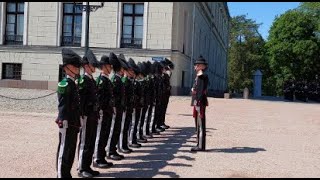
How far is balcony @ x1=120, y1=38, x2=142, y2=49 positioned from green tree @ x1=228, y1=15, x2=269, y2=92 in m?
37.0

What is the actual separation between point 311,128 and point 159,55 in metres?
17.5

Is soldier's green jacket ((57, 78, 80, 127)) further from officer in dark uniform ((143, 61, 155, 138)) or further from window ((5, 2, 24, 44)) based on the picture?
window ((5, 2, 24, 44))

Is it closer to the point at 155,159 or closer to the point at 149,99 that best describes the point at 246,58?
the point at 149,99

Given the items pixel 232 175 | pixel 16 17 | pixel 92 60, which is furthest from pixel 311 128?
pixel 16 17

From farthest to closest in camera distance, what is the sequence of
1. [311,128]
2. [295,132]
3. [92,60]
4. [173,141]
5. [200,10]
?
[200,10]
[311,128]
[295,132]
[173,141]
[92,60]

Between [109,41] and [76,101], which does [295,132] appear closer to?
[76,101]

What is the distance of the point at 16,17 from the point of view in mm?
34844

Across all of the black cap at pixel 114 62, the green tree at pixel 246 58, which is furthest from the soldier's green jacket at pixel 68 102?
the green tree at pixel 246 58

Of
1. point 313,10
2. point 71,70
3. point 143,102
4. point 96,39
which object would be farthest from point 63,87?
point 313,10

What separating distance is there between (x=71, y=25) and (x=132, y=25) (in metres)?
4.37

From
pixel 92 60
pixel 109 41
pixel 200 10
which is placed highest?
pixel 200 10

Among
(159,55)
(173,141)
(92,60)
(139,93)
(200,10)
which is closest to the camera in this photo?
Answer: (92,60)

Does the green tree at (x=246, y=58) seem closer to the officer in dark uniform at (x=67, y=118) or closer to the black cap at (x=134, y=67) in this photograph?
the black cap at (x=134, y=67)

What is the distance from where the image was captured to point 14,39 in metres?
34.8
